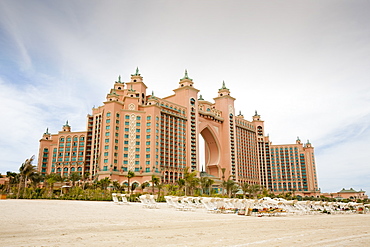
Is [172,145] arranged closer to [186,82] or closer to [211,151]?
[186,82]

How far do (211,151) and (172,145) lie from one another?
2312 centimetres

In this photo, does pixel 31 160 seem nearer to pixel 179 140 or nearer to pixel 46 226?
pixel 46 226

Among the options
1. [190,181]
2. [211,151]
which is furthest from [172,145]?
[190,181]

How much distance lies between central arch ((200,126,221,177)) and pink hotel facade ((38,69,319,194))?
0.24 metres

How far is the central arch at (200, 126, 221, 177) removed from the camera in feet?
351

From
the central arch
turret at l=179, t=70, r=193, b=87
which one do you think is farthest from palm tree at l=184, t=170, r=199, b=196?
turret at l=179, t=70, r=193, b=87

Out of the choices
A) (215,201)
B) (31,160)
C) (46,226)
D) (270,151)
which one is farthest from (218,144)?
(46,226)

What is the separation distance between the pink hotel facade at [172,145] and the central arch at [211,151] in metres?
0.24

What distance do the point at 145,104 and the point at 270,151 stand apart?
61088 millimetres

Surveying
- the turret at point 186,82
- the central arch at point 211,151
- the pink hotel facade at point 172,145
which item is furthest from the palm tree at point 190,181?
the turret at point 186,82

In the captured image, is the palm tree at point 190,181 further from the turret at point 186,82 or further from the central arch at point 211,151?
the turret at point 186,82

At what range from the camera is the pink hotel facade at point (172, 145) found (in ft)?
271

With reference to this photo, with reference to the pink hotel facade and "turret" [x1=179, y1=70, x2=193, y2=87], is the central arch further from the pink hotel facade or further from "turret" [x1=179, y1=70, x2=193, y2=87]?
"turret" [x1=179, y1=70, x2=193, y2=87]

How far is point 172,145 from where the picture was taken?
304ft
